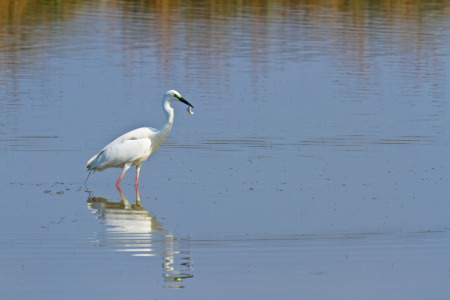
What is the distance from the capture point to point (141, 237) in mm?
10148

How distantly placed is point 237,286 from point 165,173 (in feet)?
20.0

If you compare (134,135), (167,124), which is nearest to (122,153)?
(134,135)

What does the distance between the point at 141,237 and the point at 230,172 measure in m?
4.24

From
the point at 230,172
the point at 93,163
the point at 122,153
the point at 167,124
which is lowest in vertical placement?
the point at 230,172

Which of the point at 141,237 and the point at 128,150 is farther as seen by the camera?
the point at 128,150

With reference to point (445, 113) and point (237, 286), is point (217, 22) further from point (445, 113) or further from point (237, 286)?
point (237, 286)

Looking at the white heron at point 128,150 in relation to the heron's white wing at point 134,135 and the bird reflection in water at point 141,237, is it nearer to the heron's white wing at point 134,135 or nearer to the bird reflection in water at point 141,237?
the heron's white wing at point 134,135

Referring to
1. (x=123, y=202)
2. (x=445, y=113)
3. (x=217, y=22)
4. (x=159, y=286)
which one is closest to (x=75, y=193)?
(x=123, y=202)

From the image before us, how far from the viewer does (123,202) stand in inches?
486

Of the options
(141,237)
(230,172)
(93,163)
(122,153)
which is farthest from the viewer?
(230,172)

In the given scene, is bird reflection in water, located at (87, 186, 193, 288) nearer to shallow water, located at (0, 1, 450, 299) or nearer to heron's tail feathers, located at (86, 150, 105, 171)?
shallow water, located at (0, 1, 450, 299)

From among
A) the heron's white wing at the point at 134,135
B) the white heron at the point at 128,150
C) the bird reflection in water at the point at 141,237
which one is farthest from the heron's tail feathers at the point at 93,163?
the bird reflection in water at the point at 141,237

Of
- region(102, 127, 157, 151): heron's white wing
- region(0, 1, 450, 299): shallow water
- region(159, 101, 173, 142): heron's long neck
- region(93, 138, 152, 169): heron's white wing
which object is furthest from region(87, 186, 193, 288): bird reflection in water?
region(159, 101, 173, 142): heron's long neck

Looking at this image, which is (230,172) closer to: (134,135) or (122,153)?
(134,135)
